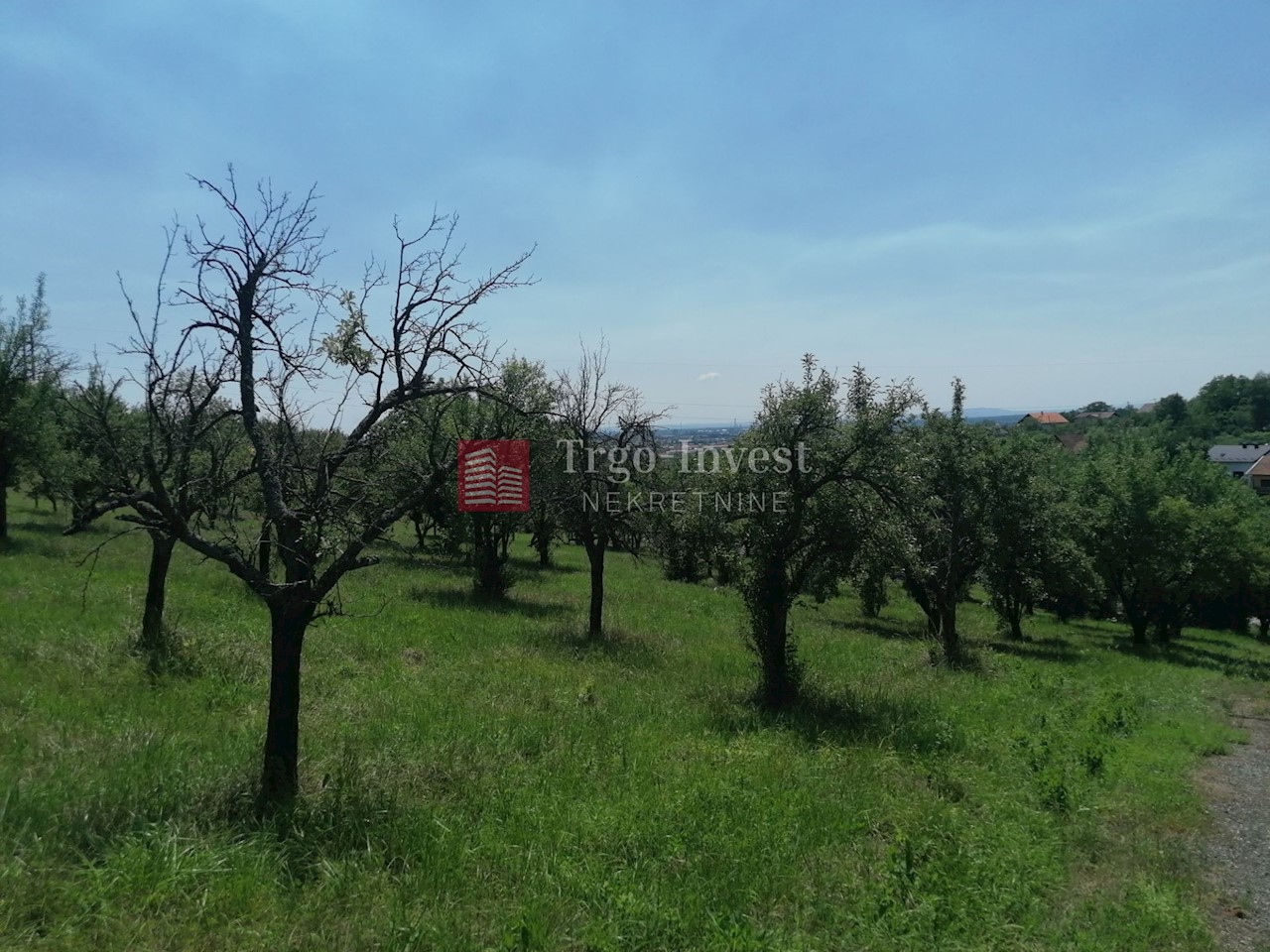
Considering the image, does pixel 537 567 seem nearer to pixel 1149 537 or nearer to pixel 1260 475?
pixel 1149 537

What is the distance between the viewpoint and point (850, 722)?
10.3 metres

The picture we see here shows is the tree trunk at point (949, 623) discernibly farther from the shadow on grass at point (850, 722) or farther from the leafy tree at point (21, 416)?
the leafy tree at point (21, 416)


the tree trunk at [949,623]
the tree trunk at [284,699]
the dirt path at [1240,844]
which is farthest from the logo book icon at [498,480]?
the dirt path at [1240,844]

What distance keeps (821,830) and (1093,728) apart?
6771 mm

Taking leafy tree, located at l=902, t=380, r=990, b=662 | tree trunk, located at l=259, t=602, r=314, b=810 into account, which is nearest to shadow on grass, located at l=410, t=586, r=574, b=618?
leafy tree, located at l=902, t=380, r=990, b=662

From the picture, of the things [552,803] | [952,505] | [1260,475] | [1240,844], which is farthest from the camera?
[1260,475]

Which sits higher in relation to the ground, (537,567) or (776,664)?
(776,664)

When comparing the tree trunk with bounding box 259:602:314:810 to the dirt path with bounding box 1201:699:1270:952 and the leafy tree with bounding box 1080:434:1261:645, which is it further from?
the leafy tree with bounding box 1080:434:1261:645

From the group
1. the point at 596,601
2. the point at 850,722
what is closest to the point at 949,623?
the point at 850,722

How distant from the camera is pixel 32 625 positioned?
1029cm

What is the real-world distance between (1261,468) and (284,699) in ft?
307

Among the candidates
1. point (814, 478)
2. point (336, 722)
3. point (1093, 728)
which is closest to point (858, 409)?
point (814, 478)

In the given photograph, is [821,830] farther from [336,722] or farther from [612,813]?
[336,722]

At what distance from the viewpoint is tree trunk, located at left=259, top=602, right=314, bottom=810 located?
20.4 feet
